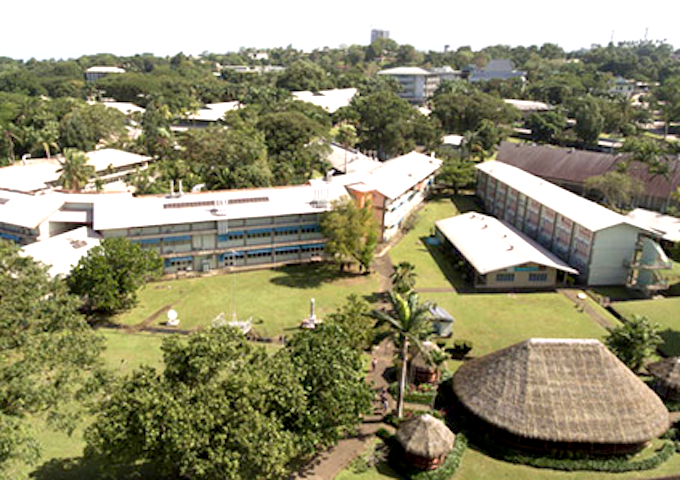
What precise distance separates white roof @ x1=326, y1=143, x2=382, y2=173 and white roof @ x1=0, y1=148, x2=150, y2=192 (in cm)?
3698

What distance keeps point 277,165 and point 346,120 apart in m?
61.0

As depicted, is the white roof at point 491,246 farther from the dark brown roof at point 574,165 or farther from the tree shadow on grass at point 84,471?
the tree shadow on grass at point 84,471

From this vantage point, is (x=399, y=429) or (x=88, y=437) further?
(x=399, y=429)

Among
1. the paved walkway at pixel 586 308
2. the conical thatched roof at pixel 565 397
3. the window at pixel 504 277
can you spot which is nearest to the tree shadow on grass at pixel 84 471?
the conical thatched roof at pixel 565 397

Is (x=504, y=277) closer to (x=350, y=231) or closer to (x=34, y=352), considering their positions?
(x=350, y=231)

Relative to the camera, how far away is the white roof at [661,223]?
7444 cm

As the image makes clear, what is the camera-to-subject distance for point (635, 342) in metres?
45.4

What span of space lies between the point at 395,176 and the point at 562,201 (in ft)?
85.3

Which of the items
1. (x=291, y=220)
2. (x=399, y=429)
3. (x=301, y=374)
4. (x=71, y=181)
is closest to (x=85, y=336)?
(x=301, y=374)

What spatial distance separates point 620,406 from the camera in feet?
120

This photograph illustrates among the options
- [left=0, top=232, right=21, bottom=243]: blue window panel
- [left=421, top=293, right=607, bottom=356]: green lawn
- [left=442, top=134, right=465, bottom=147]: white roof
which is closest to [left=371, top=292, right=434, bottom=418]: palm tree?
[left=421, top=293, right=607, bottom=356]: green lawn

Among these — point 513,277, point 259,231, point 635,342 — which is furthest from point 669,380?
point 259,231

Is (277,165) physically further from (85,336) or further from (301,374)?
(301,374)

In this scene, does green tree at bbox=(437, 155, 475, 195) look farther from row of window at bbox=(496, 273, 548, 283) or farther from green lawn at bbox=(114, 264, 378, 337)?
green lawn at bbox=(114, 264, 378, 337)
